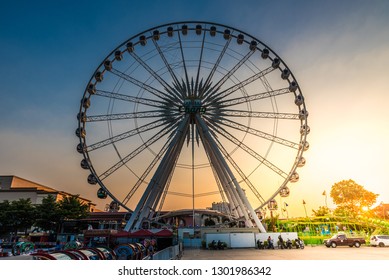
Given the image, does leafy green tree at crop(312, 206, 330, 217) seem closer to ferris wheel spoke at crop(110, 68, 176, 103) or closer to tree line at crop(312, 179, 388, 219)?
tree line at crop(312, 179, 388, 219)

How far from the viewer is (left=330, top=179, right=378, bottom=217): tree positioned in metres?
30.3

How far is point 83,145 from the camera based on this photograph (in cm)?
1898

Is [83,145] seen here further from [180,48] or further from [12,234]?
[12,234]

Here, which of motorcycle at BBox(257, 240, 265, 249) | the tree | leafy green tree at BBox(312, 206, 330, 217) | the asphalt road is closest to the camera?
the asphalt road

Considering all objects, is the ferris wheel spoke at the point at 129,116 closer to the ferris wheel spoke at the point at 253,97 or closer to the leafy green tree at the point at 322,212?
the ferris wheel spoke at the point at 253,97

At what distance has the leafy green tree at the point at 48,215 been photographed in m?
30.0

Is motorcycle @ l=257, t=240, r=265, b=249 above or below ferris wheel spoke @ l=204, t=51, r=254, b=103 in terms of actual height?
below

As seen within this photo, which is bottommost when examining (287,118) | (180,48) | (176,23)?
(287,118)

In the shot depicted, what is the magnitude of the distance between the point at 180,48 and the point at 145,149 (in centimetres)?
709

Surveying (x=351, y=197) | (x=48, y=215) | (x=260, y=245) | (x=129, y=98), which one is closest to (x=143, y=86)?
(x=129, y=98)

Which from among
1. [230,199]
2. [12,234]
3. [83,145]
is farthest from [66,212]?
[230,199]

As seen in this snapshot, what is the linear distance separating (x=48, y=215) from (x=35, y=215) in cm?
144

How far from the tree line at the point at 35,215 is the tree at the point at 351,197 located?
29.4 m

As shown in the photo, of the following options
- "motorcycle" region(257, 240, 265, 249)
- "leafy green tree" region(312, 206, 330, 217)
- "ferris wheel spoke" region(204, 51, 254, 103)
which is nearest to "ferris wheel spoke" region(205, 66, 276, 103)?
"ferris wheel spoke" region(204, 51, 254, 103)
